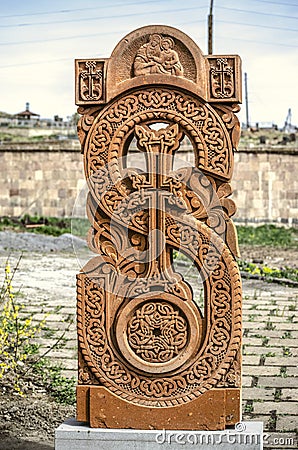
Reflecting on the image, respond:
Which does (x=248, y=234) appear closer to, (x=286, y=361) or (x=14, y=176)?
(x=14, y=176)

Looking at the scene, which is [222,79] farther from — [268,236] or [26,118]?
[26,118]

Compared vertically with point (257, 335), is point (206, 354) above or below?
above

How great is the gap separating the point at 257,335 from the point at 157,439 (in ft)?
15.4

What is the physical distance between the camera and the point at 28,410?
19.5 feet

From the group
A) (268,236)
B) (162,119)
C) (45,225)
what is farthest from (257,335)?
(45,225)

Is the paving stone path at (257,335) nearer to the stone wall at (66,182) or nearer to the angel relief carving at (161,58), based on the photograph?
the angel relief carving at (161,58)

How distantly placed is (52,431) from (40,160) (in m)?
21.6

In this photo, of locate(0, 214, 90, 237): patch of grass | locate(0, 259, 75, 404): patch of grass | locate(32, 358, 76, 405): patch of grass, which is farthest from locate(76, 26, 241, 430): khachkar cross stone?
locate(0, 214, 90, 237): patch of grass

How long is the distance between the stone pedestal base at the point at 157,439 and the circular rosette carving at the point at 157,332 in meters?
0.36

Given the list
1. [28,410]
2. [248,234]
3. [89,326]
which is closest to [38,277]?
[28,410]

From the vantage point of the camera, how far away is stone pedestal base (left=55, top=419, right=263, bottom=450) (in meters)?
4.34

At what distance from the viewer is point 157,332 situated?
451 cm

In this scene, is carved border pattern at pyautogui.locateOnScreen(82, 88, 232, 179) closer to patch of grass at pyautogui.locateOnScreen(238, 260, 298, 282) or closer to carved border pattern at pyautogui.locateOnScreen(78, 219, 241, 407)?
carved border pattern at pyautogui.locateOnScreen(78, 219, 241, 407)

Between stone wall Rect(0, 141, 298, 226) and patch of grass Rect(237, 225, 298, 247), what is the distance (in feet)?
3.46
